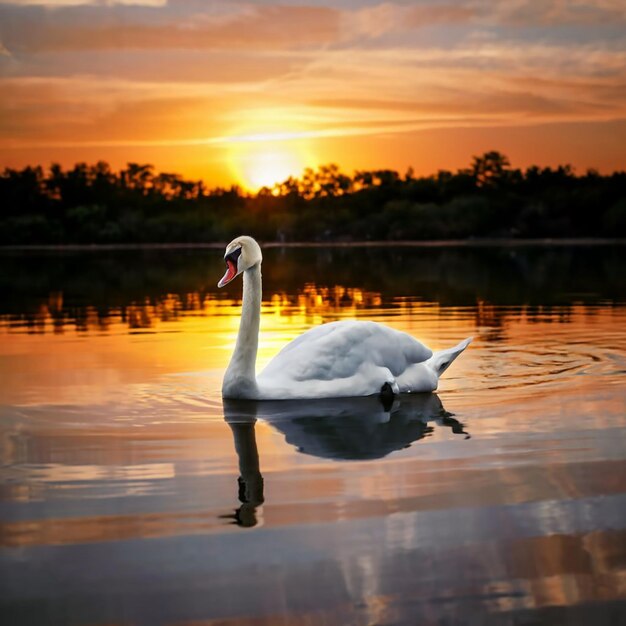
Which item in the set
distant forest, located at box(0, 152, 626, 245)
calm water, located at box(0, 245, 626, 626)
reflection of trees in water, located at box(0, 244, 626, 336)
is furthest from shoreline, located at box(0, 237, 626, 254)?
calm water, located at box(0, 245, 626, 626)

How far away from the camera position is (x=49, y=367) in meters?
12.5

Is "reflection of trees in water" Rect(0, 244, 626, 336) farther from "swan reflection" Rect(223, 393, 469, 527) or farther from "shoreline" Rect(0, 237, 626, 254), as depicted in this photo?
"shoreline" Rect(0, 237, 626, 254)

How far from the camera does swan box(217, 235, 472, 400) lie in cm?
983

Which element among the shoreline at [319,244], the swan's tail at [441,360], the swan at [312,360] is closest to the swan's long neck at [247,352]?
the swan at [312,360]

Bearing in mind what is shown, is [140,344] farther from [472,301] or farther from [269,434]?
[472,301]

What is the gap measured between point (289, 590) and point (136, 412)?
470 cm

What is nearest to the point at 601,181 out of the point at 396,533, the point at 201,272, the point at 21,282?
the point at 201,272

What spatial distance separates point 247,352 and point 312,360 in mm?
531

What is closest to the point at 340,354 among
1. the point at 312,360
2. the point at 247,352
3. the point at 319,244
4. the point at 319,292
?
the point at 312,360

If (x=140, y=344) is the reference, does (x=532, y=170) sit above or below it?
above

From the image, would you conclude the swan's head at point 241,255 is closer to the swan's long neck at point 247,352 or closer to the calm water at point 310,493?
the swan's long neck at point 247,352

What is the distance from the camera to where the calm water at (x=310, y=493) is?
5.02 meters

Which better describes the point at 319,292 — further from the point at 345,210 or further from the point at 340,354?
the point at 345,210

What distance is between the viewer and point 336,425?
8.93m
